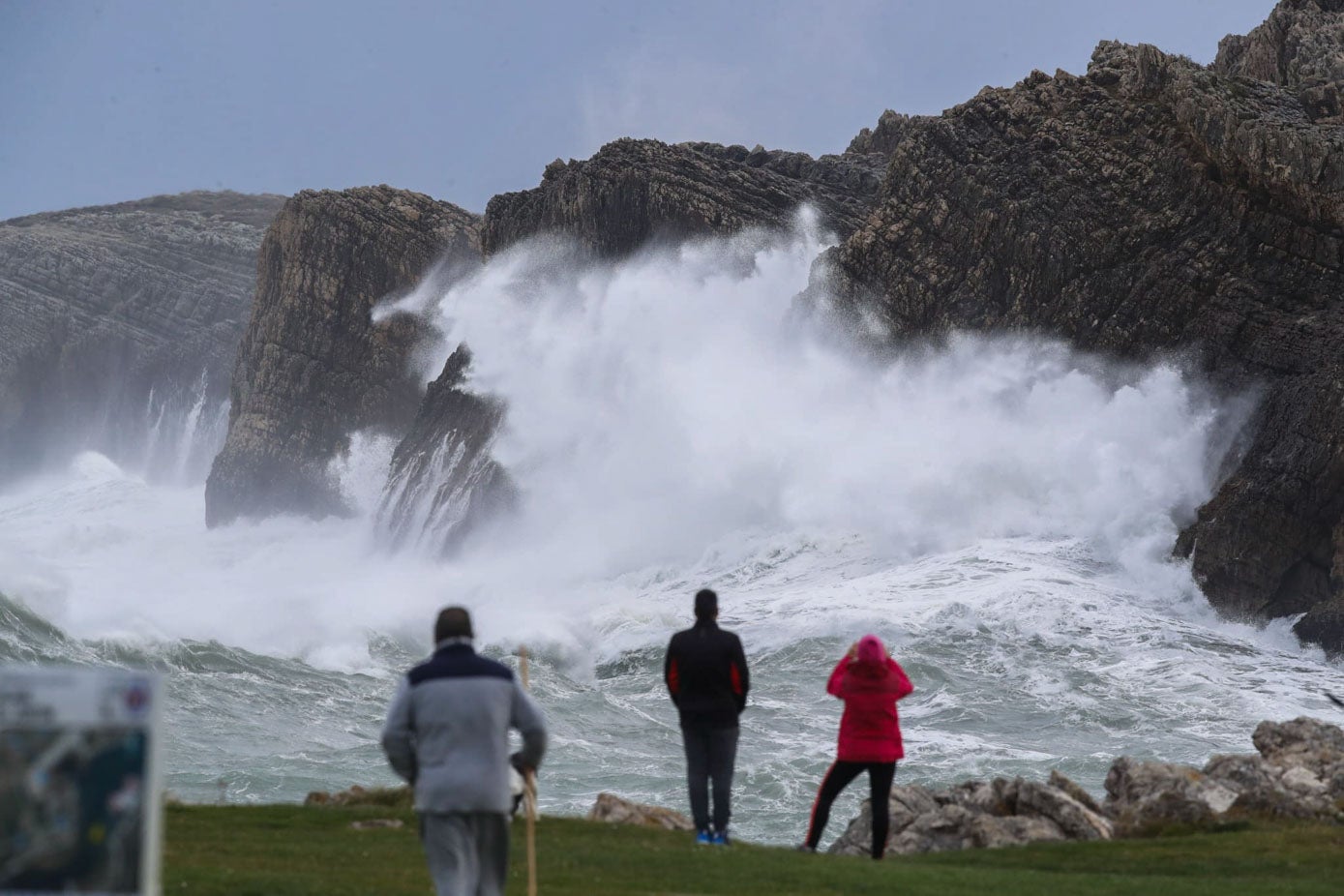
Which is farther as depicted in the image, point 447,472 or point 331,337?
point 331,337

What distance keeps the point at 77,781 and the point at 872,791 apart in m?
9.58

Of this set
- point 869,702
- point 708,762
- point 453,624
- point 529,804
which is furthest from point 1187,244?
point 453,624

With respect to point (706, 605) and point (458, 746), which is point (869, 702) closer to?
point (706, 605)

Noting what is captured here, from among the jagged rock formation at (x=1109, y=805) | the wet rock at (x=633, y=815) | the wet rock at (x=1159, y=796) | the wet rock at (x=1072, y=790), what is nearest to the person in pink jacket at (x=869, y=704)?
the jagged rock formation at (x=1109, y=805)

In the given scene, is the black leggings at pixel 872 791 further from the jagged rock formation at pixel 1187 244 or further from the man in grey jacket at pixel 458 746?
Answer: the jagged rock formation at pixel 1187 244

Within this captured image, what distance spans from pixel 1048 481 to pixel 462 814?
5030 centimetres

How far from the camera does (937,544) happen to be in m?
55.3

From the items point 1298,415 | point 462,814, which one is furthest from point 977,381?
point 462,814

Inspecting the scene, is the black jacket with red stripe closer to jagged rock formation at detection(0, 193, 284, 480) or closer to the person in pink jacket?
the person in pink jacket

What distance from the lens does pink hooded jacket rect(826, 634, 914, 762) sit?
543 inches

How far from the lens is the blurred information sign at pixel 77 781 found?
5.69 m

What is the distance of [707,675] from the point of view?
13414 mm

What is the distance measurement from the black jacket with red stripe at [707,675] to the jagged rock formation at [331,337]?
306 ft

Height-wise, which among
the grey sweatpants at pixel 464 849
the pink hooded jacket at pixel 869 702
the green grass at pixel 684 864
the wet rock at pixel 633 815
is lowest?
the green grass at pixel 684 864
